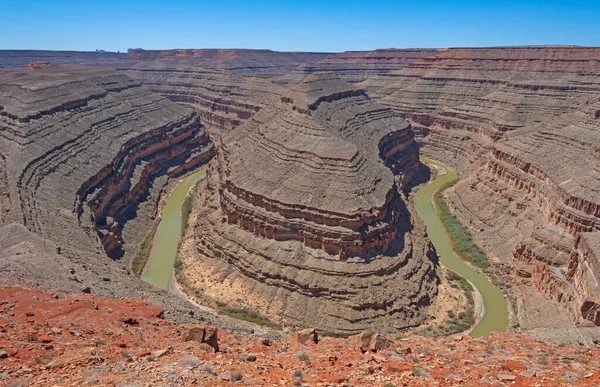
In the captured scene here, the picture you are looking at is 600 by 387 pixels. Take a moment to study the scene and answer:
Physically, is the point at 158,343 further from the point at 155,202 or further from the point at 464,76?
the point at 464,76

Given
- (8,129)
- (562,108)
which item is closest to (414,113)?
(562,108)

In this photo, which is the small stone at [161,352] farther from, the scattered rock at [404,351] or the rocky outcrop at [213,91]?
the rocky outcrop at [213,91]

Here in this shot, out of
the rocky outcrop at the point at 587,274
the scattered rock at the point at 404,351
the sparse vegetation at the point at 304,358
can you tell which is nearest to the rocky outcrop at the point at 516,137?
the rocky outcrop at the point at 587,274

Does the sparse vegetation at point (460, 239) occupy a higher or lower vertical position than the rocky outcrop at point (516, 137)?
lower

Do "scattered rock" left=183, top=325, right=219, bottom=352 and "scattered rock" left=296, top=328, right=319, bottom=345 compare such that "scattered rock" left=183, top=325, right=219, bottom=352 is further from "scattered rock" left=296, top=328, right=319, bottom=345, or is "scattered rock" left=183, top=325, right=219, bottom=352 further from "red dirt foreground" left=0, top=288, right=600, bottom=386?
"scattered rock" left=296, top=328, right=319, bottom=345

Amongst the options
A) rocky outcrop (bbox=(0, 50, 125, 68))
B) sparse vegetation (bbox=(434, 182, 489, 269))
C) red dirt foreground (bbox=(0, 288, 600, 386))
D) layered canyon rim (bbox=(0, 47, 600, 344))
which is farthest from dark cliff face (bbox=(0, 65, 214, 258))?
rocky outcrop (bbox=(0, 50, 125, 68))
